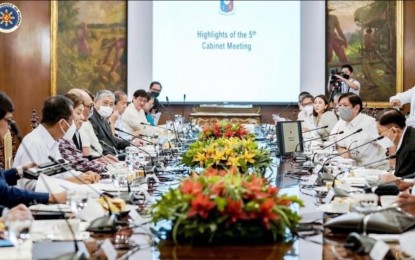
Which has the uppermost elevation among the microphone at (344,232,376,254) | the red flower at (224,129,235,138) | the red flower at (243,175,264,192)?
the red flower at (243,175,264,192)

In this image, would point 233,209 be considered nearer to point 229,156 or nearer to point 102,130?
point 229,156

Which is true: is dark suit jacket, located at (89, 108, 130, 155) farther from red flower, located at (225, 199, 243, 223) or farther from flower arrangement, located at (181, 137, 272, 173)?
red flower, located at (225, 199, 243, 223)

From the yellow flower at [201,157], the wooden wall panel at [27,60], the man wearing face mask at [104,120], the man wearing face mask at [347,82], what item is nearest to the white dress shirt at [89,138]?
the man wearing face mask at [104,120]

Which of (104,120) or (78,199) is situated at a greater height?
(104,120)

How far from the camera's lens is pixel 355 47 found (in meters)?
12.1

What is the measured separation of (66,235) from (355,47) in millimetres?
10050

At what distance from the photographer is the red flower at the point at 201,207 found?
2.25 m

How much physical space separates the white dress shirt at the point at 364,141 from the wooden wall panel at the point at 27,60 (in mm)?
6169

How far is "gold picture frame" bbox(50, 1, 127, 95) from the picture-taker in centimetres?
1202

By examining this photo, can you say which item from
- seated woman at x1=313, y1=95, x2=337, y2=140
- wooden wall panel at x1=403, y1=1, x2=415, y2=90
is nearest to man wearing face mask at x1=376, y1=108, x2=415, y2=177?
seated woman at x1=313, y1=95, x2=337, y2=140

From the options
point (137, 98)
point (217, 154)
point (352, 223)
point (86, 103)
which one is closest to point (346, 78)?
point (137, 98)

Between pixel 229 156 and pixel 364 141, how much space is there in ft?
6.83

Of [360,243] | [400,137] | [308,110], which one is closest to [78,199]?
[360,243]

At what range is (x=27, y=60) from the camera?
1166 centimetres
